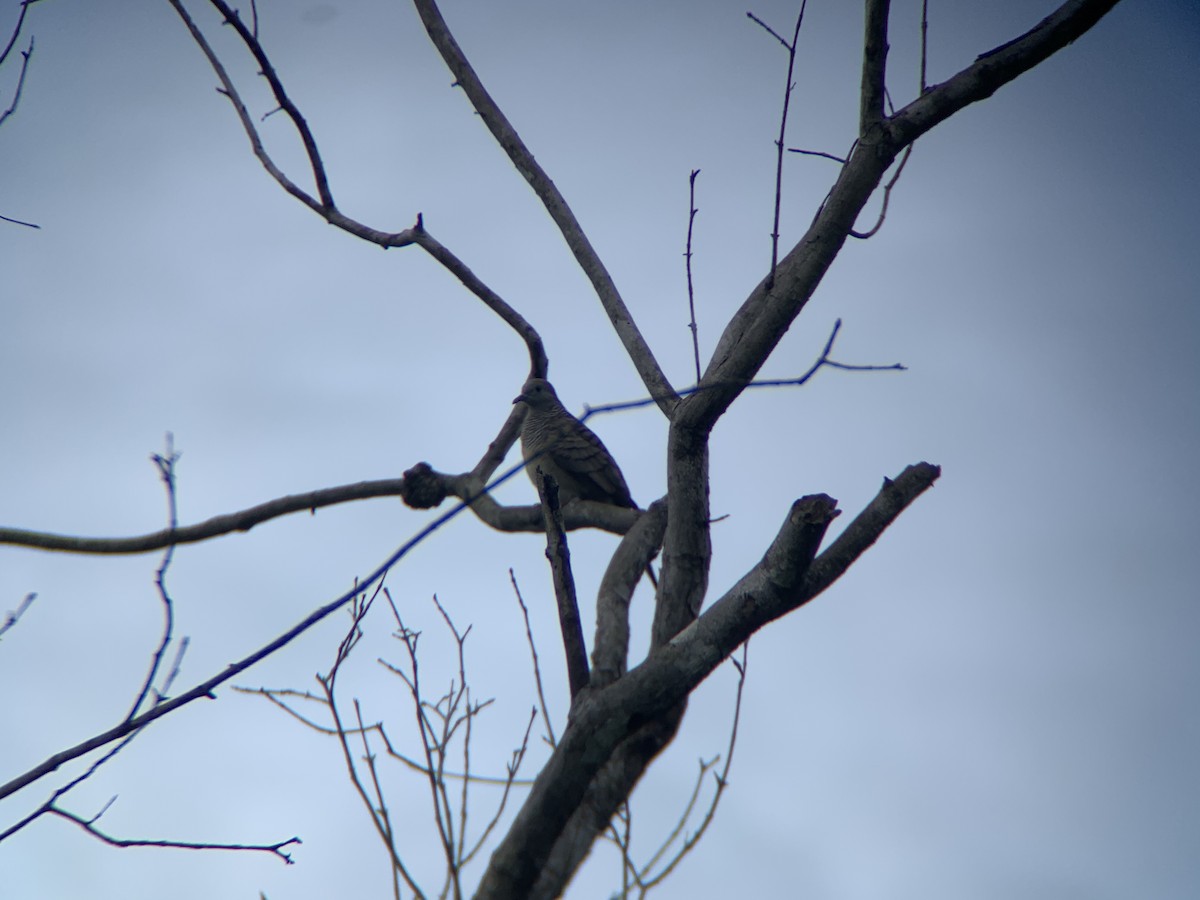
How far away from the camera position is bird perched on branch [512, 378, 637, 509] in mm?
5969

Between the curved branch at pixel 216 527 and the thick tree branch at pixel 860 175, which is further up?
the thick tree branch at pixel 860 175

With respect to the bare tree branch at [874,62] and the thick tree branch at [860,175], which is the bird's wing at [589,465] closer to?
the thick tree branch at [860,175]

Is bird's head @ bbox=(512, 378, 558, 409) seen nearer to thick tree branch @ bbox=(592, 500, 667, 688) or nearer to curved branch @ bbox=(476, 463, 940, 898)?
thick tree branch @ bbox=(592, 500, 667, 688)

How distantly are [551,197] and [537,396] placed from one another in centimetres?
235

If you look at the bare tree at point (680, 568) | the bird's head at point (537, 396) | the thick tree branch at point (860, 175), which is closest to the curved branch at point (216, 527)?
the bare tree at point (680, 568)

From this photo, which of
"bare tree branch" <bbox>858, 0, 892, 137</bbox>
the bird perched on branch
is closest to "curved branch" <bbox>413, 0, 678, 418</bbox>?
"bare tree branch" <bbox>858, 0, 892, 137</bbox>

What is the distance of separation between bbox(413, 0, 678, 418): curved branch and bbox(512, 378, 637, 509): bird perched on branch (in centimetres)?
214

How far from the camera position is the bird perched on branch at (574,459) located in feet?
19.6

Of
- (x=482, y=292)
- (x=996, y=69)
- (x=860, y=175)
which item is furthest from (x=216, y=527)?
(x=996, y=69)

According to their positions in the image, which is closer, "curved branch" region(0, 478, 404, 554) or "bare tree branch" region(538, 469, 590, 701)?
"bare tree branch" region(538, 469, 590, 701)

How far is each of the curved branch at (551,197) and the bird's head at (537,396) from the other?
5.95 ft

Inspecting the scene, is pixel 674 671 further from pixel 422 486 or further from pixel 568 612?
pixel 422 486

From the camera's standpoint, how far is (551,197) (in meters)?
3.71

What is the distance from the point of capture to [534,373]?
13.8 feet
